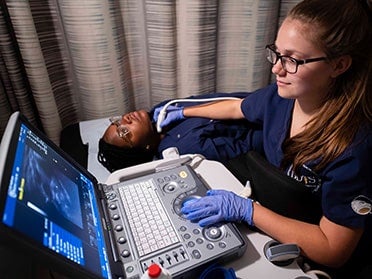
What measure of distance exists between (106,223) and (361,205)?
0.61 meters

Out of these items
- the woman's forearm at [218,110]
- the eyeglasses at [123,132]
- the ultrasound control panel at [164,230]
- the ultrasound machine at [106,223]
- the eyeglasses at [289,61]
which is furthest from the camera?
the eyeglasses at [123,132]

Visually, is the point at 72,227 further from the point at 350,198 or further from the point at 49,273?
the point at 350,198

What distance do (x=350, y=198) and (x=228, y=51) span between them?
112 cm

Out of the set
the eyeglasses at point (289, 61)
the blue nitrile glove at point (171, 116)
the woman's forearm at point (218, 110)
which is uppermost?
the eyeglasses at point (289, 61)

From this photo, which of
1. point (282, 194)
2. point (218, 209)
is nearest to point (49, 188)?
point (218, 209)

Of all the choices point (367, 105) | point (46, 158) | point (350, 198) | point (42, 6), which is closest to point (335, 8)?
point (367, 105)

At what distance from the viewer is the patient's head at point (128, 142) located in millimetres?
1270

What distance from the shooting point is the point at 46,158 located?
0.62m

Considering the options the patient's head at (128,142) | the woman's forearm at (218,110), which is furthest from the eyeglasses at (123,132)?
the woman's forearm at (218,110)

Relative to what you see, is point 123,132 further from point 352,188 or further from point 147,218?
point 352,188

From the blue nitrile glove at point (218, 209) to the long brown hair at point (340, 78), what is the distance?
23 centimetres

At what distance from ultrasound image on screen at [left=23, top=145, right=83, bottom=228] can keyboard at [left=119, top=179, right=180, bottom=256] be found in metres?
0.14

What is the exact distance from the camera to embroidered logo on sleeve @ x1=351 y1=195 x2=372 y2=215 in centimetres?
69

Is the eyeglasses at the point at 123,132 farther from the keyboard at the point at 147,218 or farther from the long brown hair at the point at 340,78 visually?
the long brown hair at the point at 340,78
